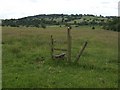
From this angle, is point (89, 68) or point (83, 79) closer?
point (83, 79)

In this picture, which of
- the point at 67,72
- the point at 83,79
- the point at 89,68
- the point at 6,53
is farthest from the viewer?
the point at 6,53

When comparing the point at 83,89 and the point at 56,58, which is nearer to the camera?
the point at 83,89

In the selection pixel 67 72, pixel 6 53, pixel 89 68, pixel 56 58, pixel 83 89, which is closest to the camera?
pixel 83 89

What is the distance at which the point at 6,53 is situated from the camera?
1155 inches

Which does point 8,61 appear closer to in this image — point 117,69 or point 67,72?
point 67,72

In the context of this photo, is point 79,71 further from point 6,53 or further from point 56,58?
point 6,53

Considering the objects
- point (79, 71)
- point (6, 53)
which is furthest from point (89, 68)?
point (6, 53)

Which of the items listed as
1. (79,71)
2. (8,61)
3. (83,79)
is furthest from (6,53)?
(83,79)

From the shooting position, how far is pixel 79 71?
66.0 feet

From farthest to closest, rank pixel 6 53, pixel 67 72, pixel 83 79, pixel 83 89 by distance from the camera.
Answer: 1. pixel 6 53
2. pixel 67 72
3. pixel 83 79
4. pixel 83 89

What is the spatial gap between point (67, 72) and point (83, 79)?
2.08 meters

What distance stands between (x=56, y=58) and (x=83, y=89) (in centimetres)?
833

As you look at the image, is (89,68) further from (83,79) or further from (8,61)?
(8,61)

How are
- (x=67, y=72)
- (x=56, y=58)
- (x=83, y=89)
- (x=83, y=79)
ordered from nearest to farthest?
(x=83, y=89) < (x=83, y=79) < (x=67, y=72) < (x=56, y=58)
